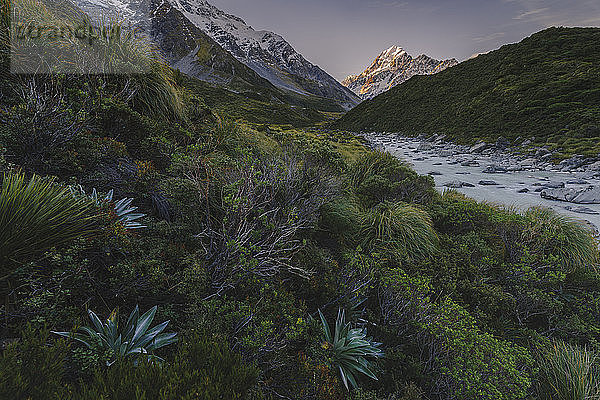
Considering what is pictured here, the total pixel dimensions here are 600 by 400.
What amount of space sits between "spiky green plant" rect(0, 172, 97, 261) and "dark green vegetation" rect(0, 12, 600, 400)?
0.02 metres

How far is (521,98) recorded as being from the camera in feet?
82.6

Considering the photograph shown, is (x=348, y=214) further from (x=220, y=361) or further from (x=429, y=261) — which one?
(x=220, y=361)

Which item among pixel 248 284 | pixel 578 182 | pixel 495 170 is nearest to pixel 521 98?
pixel 495 170

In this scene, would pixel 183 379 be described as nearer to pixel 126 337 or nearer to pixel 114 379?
pixel 114 379

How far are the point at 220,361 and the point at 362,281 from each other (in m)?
2.17

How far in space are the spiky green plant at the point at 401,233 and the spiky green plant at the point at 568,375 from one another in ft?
6.06

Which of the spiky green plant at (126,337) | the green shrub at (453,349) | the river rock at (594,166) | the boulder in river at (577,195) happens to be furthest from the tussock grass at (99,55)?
the river rock at (594,166)

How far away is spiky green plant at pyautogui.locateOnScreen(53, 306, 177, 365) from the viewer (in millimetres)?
1697

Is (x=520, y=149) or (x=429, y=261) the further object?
(x=520, y=149)

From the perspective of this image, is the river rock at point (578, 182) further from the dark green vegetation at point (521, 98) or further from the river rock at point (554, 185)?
the dark green vegetation at point (521, 98)

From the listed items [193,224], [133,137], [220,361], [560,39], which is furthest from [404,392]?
[560,39]

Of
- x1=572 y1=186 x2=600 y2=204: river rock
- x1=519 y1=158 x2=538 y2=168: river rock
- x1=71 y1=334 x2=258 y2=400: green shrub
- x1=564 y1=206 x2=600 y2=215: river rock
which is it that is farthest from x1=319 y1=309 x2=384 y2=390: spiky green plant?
x1=519 y1=158 x2=538 y2=168: river rock

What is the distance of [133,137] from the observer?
4418 millimetres

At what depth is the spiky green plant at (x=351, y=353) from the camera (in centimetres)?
245
